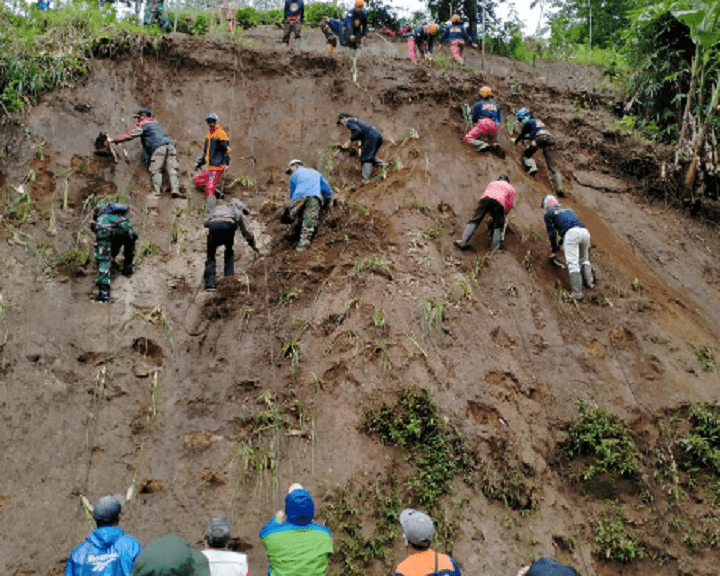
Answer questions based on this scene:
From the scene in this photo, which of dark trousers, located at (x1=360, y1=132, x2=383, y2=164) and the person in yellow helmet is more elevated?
the person in yellow helmet

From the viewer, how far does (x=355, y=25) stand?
14.3 m

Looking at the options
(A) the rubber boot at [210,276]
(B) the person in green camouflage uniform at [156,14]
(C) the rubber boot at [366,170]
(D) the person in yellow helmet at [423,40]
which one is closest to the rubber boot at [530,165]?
(C) the rubber boot at [366,170]

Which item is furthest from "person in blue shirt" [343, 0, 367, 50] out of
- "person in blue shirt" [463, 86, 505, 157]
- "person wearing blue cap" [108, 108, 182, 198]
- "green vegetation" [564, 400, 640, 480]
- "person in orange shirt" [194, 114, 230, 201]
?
"green vegetation" [564, 400, 640, 480]

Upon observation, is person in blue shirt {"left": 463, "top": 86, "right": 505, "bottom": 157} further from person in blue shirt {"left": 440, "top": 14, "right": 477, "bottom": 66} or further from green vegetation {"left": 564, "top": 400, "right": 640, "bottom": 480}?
green vegetation {"left": 564, "top": 400, "right": 640, "bottom": 480}

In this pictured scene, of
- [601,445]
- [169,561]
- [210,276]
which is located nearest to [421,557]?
[169,561]

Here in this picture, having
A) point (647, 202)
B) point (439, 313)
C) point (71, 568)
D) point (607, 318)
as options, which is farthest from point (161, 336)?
point (647, 202)

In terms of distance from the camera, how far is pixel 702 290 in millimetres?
10469

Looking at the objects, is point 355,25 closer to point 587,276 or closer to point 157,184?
Result: point 157,184

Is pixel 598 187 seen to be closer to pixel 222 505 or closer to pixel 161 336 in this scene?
pixel 161 336

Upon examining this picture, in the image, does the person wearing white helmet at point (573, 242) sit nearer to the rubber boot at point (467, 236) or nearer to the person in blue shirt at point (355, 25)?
the rubber boot at point (467, 236)

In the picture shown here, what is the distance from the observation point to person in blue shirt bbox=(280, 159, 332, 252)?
9.23 m

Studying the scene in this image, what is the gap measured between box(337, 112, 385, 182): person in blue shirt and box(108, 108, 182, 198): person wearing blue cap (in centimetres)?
277

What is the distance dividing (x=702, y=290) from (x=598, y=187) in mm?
2795

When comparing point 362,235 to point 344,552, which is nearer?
point 344,552
